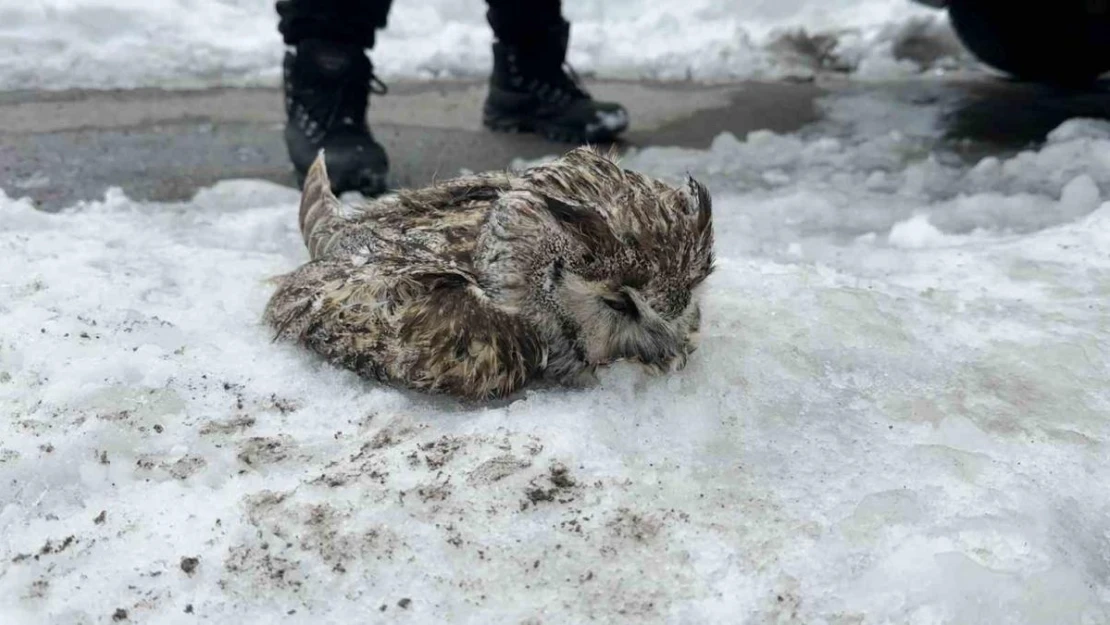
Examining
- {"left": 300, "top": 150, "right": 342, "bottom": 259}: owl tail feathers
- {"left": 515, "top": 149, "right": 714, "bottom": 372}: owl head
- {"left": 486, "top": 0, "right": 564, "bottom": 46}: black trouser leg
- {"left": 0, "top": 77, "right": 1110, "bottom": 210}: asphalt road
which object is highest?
{"left": 486, "top": 0, "right": 564, "bottom": 46}: black trouser leg

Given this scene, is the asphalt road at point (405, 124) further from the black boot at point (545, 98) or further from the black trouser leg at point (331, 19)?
the black trouser leg at point (331, 19)

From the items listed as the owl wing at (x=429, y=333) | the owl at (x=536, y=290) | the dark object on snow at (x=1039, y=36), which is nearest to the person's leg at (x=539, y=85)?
the dark object on snow at (x=1039, y=36)

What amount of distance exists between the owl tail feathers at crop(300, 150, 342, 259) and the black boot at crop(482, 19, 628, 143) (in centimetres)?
235

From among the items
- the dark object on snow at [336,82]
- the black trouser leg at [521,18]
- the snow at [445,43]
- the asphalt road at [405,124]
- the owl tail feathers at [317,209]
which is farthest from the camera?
the snow at [445,43]

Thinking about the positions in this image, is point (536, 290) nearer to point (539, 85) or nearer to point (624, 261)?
point (624, 261)

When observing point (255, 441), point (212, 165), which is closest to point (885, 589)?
point (255, 441)

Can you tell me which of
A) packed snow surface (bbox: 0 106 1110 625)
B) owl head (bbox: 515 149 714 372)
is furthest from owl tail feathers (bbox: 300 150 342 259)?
Answer: owl head (bbox: 515 149 714 372)

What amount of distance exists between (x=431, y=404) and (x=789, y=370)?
0.98 m

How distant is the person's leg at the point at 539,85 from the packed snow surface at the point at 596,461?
2.25 meters

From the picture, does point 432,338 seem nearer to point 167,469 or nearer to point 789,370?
point 167,469

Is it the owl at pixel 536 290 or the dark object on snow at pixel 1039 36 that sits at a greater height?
the dark object on snow at pixel 1039 36

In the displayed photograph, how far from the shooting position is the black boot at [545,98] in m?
5.51

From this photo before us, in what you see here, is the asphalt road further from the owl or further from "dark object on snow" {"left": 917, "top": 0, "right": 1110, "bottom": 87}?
the owl

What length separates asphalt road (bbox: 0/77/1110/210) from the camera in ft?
16.1
